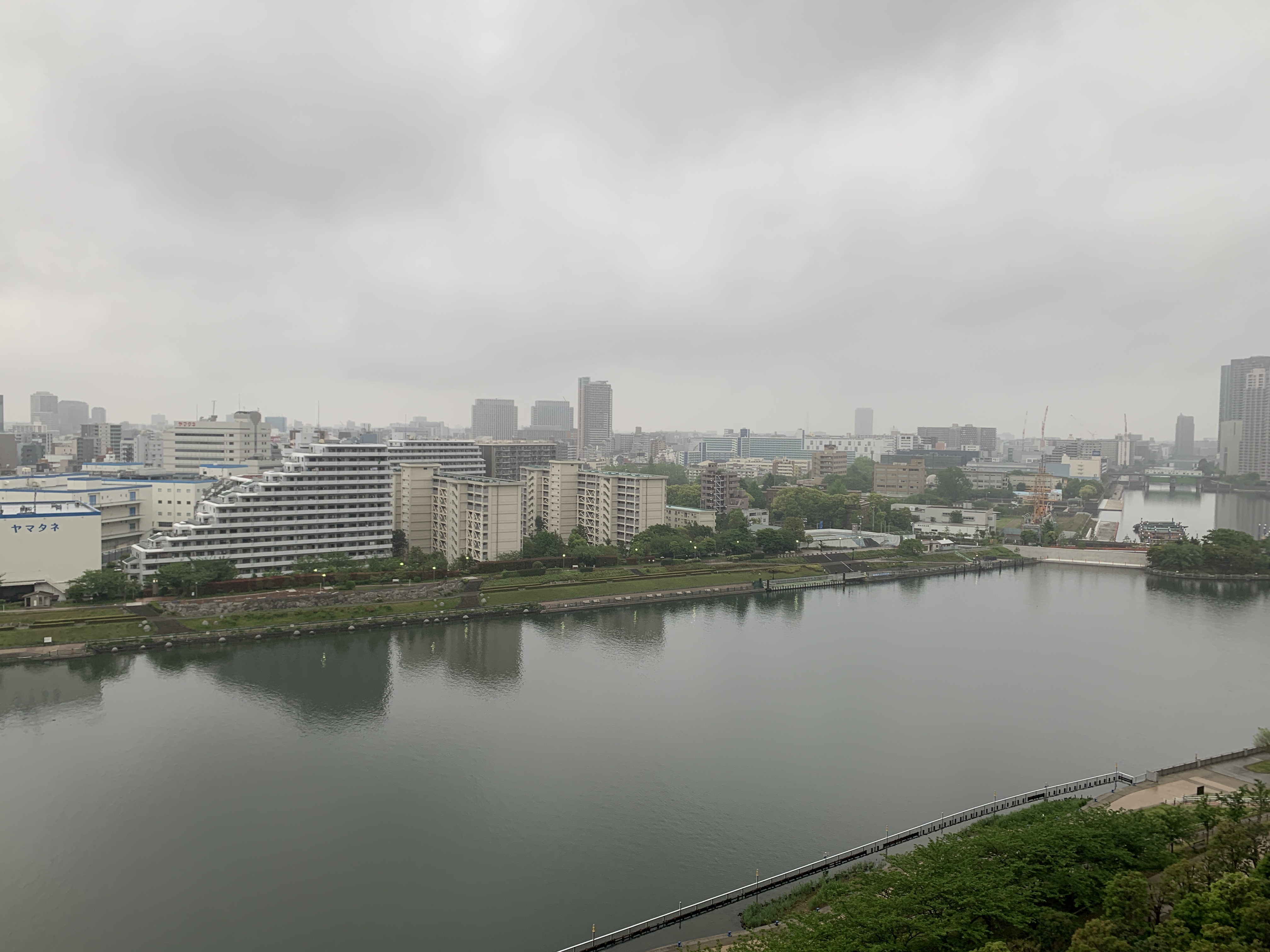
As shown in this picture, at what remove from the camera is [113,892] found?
5.96 metres

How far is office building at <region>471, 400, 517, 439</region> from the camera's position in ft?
226

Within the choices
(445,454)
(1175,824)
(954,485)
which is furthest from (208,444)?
(954,485)

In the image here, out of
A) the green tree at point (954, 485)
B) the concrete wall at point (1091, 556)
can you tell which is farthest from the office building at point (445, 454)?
the green tree at point (954, 485)

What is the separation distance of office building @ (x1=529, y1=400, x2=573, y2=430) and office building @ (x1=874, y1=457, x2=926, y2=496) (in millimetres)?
49086

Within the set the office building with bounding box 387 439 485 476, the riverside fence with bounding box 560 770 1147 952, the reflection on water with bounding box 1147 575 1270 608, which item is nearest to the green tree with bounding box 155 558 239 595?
the office building with bounding box 387 439 485 476

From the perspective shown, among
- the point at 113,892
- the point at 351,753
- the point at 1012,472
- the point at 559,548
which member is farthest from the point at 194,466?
the point at 1012,472

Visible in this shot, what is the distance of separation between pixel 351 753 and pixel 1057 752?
26.5 ft

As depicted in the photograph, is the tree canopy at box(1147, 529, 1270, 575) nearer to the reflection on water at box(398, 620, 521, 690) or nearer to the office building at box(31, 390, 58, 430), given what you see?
the reflection on water at box(398, 620, 521, 690)

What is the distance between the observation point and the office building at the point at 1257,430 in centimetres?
5128

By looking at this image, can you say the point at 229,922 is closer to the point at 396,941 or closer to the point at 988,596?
the point at 396,941

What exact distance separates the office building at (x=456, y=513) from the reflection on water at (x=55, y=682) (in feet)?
26.6

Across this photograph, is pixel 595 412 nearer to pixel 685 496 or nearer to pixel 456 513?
pixel 685 496

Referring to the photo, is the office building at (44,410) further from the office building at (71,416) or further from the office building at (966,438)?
the office building at (966,438)

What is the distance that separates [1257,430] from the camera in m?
52.0
